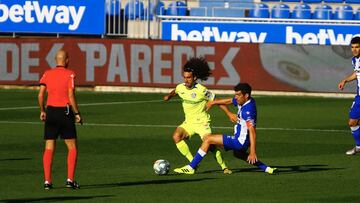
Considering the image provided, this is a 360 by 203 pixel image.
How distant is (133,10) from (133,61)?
3.06 metres

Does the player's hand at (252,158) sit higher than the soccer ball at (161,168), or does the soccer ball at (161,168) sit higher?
the player's hand at (252,158)

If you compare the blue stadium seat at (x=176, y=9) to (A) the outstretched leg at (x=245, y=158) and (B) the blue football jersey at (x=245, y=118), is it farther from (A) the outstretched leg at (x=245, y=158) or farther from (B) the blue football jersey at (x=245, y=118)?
(B) the blue football jersey at (x=245, y=118)

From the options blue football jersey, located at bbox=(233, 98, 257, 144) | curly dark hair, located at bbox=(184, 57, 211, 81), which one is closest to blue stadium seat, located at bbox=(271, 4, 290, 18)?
curly dark hair, located at bbox=(184, 57, 211, 81)

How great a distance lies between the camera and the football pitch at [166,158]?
14.5 m

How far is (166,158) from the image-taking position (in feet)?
63.5

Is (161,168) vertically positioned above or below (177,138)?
below

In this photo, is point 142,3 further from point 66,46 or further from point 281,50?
→ point 281,50

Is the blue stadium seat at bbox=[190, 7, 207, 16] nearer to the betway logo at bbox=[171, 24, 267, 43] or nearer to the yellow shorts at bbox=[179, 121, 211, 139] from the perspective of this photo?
the betway logo at bbox=[171, 24, 267, 43]

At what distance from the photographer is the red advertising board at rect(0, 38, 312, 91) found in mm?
36562

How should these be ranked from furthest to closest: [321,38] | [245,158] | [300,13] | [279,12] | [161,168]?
[300,13]
[279,12]
[321,38]
[245,158]
[161,168]

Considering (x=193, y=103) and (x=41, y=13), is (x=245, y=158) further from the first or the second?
(x=41, y=13)

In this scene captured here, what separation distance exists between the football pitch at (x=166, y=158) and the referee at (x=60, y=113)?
1.10 feet

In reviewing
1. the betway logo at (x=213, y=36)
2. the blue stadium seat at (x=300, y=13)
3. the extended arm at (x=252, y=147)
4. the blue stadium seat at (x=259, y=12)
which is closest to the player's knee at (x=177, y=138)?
the extended arm at (x=252, y=147)

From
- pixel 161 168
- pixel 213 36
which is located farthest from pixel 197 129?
pixel 213 36
